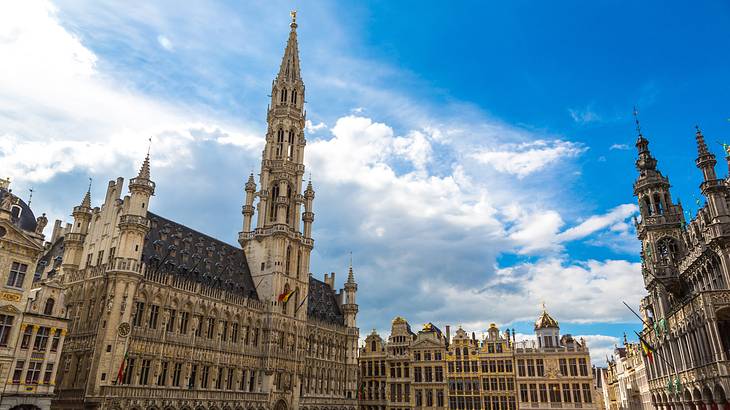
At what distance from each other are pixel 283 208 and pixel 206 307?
19978 mm

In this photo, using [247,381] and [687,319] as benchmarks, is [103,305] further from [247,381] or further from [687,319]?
[687,319]

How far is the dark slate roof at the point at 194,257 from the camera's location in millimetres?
52906

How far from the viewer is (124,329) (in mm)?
44719

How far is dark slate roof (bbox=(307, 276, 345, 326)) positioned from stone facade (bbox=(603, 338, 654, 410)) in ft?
147

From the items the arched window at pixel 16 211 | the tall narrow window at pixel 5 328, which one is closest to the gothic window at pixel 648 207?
the tall narrow window at pixel 5 328

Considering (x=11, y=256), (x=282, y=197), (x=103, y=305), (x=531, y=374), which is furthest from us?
(x=531, y=374)

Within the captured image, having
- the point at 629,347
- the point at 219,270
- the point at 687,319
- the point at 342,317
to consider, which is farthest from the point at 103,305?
the point at 629,347

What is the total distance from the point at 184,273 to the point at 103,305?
9.89 metres

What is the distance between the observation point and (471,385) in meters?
78.7

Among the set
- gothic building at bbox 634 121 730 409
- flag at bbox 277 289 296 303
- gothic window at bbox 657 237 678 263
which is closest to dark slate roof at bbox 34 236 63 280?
flag at bbox 277 289 296 303

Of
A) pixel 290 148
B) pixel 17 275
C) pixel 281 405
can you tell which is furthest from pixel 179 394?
pixel 290 148

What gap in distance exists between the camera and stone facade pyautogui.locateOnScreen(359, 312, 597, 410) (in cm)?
7469

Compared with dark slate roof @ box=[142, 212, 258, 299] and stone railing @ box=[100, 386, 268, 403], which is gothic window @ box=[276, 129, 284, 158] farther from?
stone railing @ box=[100, 386, 268, 403]

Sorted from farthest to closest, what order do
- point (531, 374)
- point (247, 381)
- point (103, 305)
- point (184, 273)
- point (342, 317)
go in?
point (342, 317), point (531, 374), point (247, 381), point (184, 273), point (103, 305)
